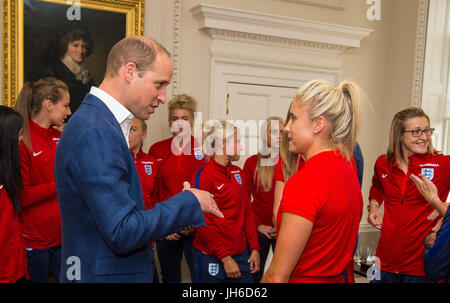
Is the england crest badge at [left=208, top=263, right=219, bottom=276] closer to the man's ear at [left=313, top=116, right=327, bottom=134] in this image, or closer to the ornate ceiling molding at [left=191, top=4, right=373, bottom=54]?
the man's ear at [left=313, top=116, right=327, bottom=134]

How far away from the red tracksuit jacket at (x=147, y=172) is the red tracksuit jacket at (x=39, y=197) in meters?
0.74

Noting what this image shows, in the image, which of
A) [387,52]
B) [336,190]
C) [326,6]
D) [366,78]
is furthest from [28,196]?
[387,52]

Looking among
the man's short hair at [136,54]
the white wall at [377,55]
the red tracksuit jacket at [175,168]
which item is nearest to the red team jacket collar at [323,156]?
the man's short hair at [136,54]

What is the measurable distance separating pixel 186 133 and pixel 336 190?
7.66 feet

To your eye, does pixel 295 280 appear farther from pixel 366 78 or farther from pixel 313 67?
pixel 366 78

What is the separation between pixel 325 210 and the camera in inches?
58.2

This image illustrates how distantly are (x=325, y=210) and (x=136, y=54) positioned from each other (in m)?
0.86

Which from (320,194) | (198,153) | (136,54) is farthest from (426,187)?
(136,54)

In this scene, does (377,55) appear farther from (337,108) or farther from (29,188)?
(29,188)

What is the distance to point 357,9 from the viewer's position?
548 centimetres

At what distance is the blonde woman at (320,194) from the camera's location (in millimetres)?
1455

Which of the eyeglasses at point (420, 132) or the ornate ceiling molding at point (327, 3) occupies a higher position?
the ornate ceiling molding at point (327, 3)

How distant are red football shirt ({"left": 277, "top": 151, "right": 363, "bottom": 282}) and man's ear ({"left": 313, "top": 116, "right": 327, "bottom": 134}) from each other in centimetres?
10

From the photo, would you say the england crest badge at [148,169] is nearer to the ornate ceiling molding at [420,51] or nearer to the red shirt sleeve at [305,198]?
the red shirt sleeve at [305,198]
